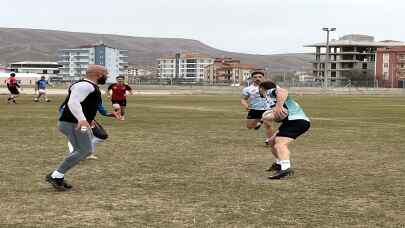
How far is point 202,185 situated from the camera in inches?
352

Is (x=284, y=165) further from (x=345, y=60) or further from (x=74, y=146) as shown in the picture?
(x=345, y=60)

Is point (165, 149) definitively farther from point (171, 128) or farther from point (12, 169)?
point (171, 128)

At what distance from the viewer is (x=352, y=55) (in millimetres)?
161125

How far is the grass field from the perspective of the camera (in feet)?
22.4

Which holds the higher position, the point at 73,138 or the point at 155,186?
the point at 73,138

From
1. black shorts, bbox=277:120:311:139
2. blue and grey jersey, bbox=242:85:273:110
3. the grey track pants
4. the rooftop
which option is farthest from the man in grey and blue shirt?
the rooftop

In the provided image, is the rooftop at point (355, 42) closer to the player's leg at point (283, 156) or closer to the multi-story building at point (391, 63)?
the multi-story building at point (391, 63)

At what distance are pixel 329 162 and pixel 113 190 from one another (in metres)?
4.81

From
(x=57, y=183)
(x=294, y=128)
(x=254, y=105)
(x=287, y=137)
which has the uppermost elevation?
(x=254, y=105)

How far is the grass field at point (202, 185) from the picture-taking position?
22.4 feet

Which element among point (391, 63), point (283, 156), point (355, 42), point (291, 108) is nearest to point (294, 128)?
point (291, 108)

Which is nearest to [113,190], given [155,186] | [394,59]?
[155,186]

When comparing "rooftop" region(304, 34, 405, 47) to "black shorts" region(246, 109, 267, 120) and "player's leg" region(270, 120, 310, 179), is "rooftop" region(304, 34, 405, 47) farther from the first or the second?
"player's leg" region(270, 120, 310, 179)

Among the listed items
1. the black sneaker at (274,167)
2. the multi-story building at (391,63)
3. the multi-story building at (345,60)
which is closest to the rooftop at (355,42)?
the multi-story building at (345,60)
